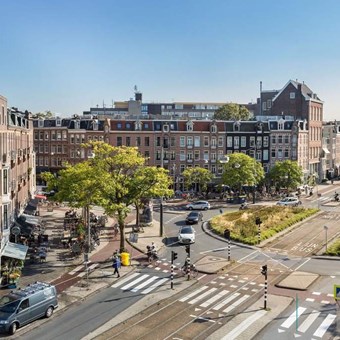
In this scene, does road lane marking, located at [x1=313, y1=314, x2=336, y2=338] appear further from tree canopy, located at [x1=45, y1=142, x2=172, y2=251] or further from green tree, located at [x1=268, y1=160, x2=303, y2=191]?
green tree, located at [x1=268, y1=160, x2=303, y2=191]

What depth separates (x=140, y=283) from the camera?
33.1 m

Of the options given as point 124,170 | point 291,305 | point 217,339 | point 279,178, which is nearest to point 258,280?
point 291,305

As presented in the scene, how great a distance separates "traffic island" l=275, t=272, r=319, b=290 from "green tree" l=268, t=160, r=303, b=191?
155 feet

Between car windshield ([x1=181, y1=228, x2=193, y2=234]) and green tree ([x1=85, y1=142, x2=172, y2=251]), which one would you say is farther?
Answer: car windshield ([x1=181, y1=228, x2=193, y2=234])

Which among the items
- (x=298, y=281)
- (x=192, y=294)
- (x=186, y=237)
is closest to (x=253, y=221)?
(x=186, y=237)

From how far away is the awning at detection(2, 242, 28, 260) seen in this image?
35.3 m

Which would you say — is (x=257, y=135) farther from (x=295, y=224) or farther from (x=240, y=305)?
(x=240, y=305)

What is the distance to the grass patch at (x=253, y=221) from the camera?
153 ft

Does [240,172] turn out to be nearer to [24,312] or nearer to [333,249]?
[333,249]

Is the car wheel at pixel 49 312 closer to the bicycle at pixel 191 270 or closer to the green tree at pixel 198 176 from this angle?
the bicycle at pixel 191 270

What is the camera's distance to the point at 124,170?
40.8m

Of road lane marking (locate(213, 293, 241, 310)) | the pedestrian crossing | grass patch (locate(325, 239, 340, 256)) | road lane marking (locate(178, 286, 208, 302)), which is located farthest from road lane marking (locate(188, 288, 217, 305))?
grass patch (locate(325, 239, 340, 256))

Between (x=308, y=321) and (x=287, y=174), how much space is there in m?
56.9

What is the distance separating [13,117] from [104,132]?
36.9 m
